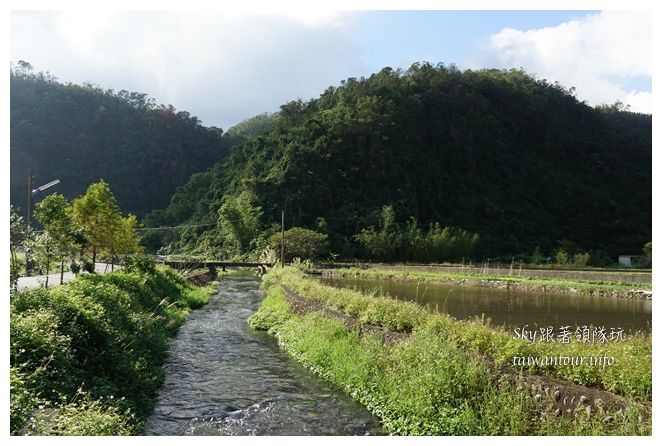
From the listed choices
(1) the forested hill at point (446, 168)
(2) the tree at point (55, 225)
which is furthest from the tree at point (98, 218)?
(1) the forested hill at point (446, 168)

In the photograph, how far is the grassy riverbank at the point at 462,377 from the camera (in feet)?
25.2

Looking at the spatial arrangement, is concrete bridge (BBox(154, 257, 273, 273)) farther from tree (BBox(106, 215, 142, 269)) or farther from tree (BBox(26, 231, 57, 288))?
tree (BBox(26, 231, 57, 288))

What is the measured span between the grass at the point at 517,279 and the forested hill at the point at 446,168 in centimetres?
2123

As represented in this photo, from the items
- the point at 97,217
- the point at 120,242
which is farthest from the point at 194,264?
the point at 97,217

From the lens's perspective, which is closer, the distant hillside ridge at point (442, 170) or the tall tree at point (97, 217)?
the tall tree at point (97, 217)

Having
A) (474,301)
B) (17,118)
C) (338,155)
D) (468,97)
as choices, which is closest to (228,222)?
(338,155)

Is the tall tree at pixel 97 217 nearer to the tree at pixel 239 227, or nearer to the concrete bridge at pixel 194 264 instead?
the concrete bridge at pixel 194 264

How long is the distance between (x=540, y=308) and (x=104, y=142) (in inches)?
3465

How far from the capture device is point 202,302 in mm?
27031

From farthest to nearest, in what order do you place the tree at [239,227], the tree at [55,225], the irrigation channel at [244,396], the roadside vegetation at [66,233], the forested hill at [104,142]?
the forested hill at [104,142]
the tree at [239,227]
the tree at [55,225]
the roadside vegetation at [66,233]
the irrigation channel at [244,396]

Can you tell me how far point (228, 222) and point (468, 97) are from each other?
59.0 metres

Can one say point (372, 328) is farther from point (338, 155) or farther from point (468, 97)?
point (468, 97)
